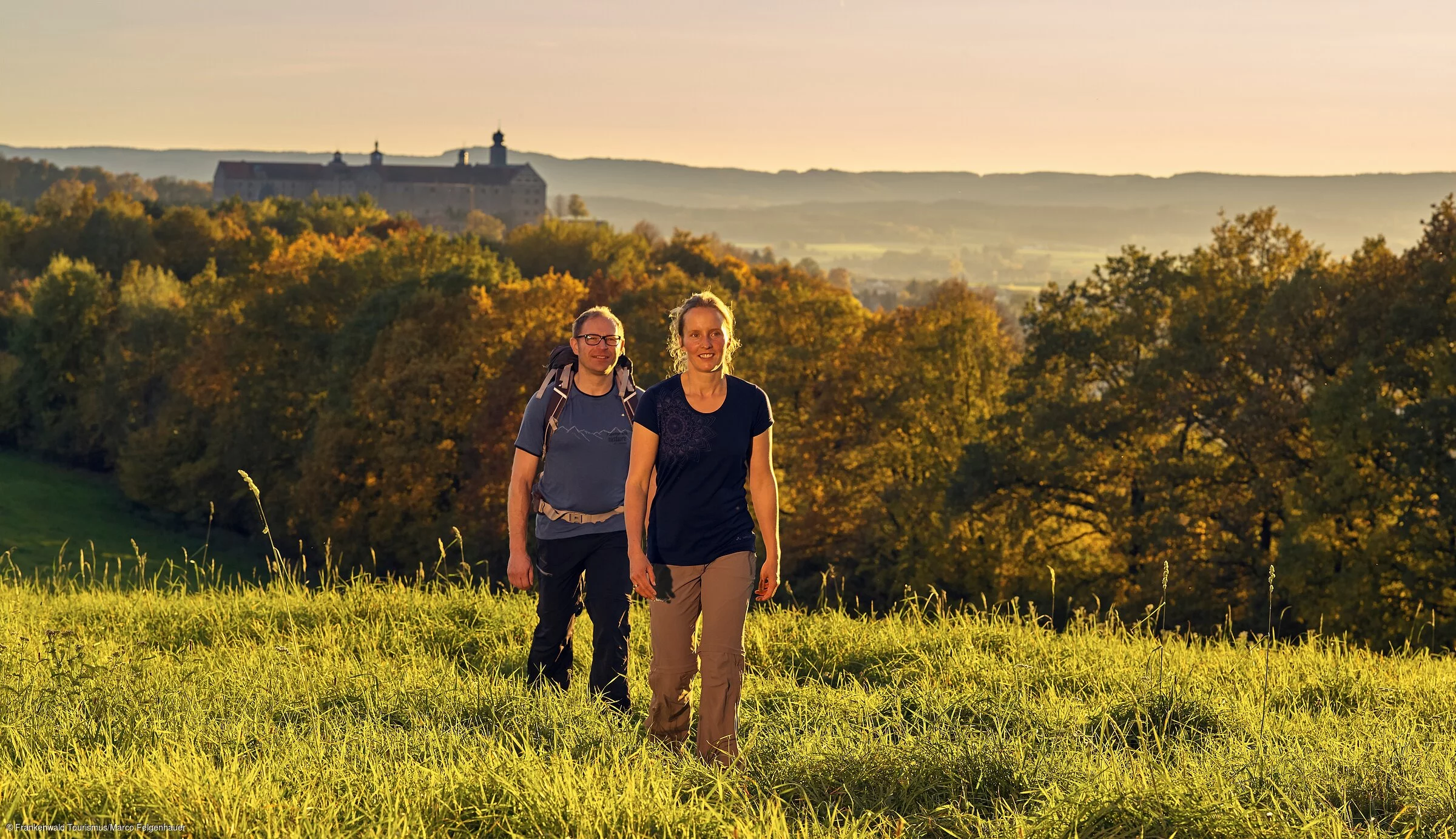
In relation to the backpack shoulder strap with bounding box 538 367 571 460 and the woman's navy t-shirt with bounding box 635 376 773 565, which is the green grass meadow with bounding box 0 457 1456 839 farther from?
the backpack shoulder strap with bounding box 538 367 571 460

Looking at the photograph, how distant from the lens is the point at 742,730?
562 cm

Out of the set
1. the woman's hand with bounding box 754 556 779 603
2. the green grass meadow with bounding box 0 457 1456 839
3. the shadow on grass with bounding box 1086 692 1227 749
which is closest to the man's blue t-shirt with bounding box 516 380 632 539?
the green grass meadow with bounding box 0 457 1456 839

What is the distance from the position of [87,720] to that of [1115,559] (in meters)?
22.6

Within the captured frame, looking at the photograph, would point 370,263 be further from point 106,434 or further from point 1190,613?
point 1190,613

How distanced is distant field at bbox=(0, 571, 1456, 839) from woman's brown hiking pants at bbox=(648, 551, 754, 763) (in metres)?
0.18

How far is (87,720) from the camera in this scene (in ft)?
17.0

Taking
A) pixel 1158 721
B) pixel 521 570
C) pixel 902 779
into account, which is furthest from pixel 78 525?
pixel 902 779

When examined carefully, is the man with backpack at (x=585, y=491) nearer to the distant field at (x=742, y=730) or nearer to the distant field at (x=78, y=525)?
the distant field at (x=742, y=730)

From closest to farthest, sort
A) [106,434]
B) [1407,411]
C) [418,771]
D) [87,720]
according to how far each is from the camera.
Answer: [418,771] → [87,720] → [1407,411] → [106,434]

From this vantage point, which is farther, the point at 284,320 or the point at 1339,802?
the point at 284,320

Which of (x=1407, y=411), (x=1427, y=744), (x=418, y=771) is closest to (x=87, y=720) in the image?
(x=418, y=771)

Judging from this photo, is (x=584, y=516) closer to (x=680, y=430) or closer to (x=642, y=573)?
(x=642, y=573)

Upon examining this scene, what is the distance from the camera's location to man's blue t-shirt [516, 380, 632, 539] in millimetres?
6199

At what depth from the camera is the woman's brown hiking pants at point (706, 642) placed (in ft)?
17.0
